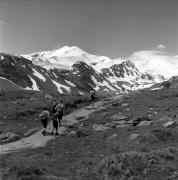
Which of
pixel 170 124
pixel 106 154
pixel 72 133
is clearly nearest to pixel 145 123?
pixel 170 124

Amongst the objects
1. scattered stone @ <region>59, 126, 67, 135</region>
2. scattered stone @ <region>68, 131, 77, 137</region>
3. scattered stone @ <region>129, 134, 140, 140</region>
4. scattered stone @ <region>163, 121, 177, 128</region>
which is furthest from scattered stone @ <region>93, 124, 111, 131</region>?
scattered stone @ <region>129, 134, 140, 140</region>

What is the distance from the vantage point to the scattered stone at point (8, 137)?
105 feet

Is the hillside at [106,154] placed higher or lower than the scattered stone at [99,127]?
lower

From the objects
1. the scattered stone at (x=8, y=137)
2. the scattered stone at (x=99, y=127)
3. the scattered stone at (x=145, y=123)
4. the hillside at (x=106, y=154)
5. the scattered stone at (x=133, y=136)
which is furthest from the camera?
the scattered stone at (x=99, y=127)

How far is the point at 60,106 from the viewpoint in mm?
35562

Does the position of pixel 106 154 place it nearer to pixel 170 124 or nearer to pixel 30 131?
pixel 170 124

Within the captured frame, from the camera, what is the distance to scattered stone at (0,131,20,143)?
32.0 meters

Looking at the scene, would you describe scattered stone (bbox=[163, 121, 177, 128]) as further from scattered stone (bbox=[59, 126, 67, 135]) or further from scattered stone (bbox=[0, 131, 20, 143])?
scattered stone (bbox=[0, 131, 20, 143])

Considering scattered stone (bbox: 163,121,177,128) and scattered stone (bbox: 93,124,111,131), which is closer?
scattered stone (bbox: 163,121,177,128)

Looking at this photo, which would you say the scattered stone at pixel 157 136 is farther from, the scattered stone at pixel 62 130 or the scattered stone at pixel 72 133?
the scattered stone at pixel 62 130

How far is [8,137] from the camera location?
32750 millimetres

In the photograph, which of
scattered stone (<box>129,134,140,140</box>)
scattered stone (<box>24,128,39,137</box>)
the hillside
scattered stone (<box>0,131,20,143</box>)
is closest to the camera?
the hillside

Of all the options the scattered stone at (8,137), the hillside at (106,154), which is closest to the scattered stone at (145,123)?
the hillside at (106,154)

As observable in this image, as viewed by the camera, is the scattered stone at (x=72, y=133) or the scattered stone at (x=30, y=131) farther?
the scattered stone at (x=30, y=131)
